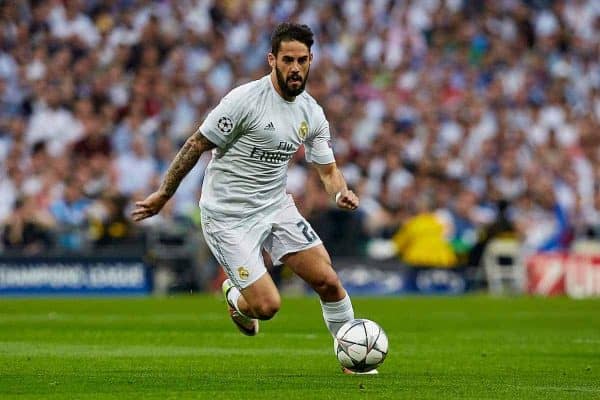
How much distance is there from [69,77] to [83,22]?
132 centimetres

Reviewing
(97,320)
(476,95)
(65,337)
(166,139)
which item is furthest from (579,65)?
(65,337)

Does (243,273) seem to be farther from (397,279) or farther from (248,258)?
(397,279)

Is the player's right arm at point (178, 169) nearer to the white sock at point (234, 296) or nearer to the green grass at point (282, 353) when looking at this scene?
the green grass at point (282, 353)

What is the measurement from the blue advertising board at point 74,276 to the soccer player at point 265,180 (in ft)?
42.3

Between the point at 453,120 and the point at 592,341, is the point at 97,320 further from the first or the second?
the point at 453,120

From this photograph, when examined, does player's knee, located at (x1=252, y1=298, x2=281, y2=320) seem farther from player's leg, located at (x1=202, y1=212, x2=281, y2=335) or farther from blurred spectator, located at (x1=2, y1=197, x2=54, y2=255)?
blurred spectator, located at (x1=2, y1=197, x2=54, y2=255)

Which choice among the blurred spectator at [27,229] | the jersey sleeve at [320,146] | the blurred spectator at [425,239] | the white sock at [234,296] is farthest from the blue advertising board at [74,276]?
the jersey sleeve at [320,146]

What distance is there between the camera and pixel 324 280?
10.0m

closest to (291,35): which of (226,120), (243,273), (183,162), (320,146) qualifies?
(226,120)

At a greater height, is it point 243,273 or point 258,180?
point 258,180

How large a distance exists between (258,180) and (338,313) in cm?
111

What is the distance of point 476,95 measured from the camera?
2845 cm

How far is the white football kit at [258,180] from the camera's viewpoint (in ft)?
32.6

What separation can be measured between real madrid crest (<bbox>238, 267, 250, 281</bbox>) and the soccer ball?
79cm
